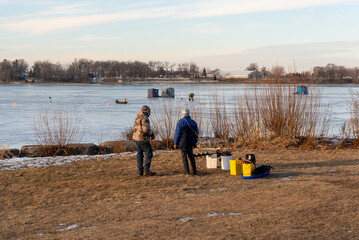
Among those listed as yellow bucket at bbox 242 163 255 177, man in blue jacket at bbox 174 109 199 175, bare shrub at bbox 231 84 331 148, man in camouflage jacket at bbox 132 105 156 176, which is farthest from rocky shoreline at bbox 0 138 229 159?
yellow bucket at bbox 242 163 255 177

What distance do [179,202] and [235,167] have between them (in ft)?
7.92

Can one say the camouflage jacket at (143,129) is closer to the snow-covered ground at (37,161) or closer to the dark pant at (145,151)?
the dark pant at (145,151)

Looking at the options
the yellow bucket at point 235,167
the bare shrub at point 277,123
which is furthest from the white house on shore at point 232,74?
the yellow bucket at point 235,167

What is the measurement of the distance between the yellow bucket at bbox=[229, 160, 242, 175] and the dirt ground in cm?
18

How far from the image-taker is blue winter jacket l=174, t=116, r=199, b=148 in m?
8.89

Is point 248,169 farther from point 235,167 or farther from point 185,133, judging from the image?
point 185,133

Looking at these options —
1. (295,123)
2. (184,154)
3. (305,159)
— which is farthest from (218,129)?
(184,154)

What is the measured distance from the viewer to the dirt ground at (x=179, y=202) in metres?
5.39

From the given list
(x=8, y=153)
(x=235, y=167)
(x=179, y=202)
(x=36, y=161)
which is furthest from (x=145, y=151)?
(x=8, y=153)

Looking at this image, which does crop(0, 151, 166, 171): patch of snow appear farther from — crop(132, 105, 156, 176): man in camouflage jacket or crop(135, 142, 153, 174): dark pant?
crop(132, 105, 156, 176): man in camouflage jacket

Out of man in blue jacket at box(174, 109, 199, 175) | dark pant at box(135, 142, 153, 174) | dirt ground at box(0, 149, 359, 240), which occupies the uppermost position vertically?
man in blue jacket at box(174, 109, 199, 175)

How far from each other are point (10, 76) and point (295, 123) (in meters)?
164

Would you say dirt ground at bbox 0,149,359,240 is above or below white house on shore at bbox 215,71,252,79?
below

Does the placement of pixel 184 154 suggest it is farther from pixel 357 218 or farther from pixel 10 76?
pixel 10 76
